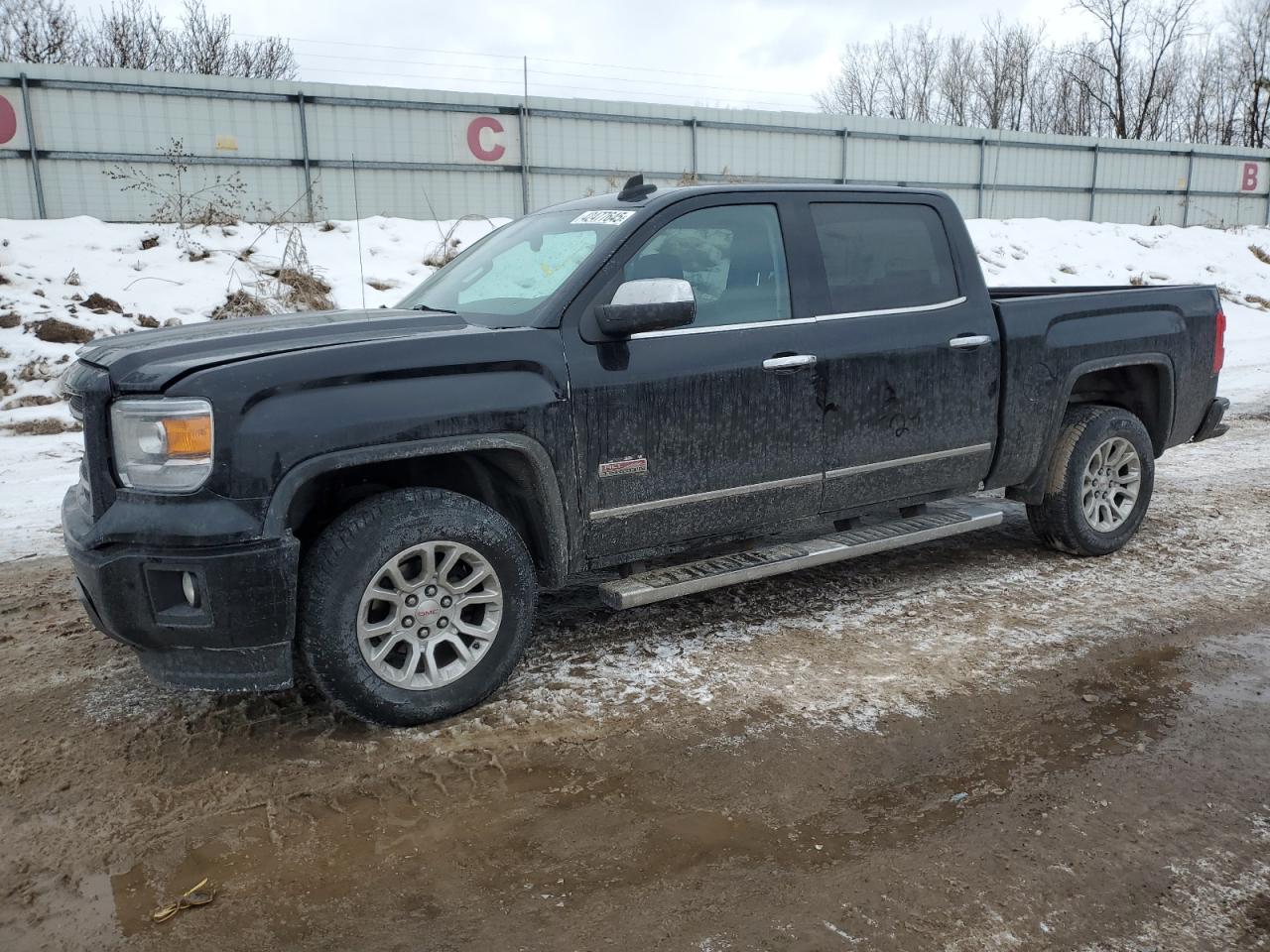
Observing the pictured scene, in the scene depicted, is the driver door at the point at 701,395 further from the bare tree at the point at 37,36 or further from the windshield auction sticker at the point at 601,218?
the bare tree at the point at 37,36

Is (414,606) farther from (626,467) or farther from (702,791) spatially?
(702,791)

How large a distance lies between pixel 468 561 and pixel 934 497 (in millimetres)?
2443

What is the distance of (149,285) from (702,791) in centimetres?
1204

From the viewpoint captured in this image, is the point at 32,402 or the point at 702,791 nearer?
the point at 702,791

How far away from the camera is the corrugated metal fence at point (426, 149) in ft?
49.1

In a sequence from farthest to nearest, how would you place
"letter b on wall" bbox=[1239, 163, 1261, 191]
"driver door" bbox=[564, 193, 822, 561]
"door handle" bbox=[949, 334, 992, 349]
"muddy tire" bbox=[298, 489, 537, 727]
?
1. "letter b on wall" bbox=[1239, 163, 1261, 191]
2. "door handle" bbox=[949, 334, 992, 349]
3. "driver door" bbox=[564, 193, 822, 561]
4. "muddy tire" bbox=[298, 489, 537, 727]

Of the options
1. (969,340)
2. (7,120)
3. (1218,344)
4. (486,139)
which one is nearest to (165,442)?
(969,340)

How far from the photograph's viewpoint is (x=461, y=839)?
9.36 ft

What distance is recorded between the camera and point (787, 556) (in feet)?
14.1

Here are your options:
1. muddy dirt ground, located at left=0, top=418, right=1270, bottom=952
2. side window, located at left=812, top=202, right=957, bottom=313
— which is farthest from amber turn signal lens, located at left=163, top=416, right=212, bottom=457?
side window, located at left=812, top=202, right=957, bottom=313

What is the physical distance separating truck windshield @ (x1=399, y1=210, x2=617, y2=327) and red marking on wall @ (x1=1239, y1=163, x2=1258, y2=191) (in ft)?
97.2

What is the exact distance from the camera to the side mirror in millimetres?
3652

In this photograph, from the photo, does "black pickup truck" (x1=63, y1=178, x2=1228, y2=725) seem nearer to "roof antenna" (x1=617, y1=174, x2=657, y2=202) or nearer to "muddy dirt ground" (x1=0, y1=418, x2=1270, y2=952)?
"roof antenna" (x1=617, y1=174, x2=657, y2=202)

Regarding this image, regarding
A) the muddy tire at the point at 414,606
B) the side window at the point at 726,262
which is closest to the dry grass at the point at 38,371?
the muddy tire at the point at 414,606
